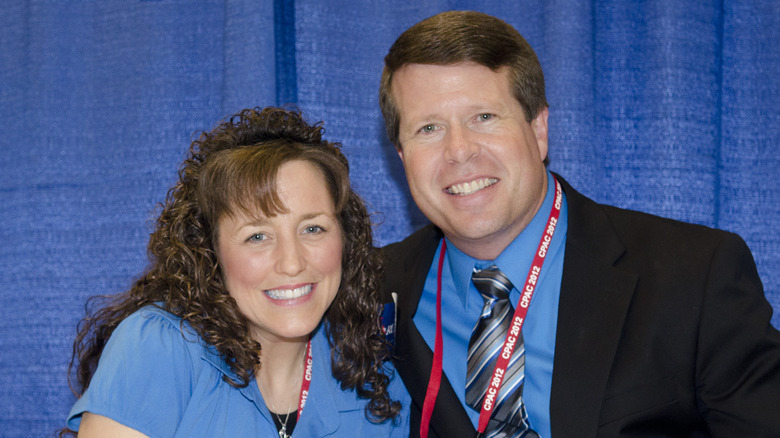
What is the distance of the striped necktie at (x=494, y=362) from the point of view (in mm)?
1583

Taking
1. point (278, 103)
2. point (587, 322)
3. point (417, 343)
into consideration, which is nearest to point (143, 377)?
point (417, 343)

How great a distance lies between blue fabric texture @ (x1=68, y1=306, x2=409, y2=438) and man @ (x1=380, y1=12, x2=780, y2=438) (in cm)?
28

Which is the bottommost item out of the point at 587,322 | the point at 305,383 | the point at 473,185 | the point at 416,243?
the point at 305,383

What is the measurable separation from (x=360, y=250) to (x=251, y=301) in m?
0.38

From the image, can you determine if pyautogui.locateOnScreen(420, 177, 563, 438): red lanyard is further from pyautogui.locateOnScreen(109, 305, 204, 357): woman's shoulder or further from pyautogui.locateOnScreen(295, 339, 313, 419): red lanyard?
pyautogui.locateOnScreen(109, 305, 204, 357): woman's shoulder

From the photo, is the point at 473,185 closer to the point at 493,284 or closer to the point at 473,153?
the point at 473,153

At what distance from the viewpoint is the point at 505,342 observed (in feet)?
5.35

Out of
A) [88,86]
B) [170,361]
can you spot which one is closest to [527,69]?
[170,361]

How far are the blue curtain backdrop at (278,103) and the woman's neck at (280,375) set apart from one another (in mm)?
648

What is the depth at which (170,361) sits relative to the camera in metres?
1.56

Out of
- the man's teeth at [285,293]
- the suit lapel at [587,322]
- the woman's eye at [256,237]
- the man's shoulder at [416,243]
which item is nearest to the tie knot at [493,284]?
the suit lapel at [587,322]

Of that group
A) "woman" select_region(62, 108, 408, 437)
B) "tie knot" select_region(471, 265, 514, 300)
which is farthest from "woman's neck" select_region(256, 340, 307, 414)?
"tie knot" select_region(471, 265, 514, 300)

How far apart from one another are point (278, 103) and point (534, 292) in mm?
1130

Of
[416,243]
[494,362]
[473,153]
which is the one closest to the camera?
[494,362]
